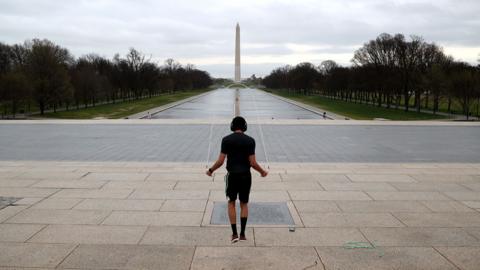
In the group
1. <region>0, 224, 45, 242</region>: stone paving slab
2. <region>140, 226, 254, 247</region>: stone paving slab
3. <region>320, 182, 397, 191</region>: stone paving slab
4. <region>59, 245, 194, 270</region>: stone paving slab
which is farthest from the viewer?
<region>320, 182, 397, 191</region>: stone paving slab

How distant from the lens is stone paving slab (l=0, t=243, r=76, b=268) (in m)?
5.40

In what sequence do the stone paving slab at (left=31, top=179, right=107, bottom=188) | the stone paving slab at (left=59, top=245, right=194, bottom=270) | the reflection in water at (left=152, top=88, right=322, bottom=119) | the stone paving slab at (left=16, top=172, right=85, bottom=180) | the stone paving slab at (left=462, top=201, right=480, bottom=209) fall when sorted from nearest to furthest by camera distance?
the stone paving slab at (left=59, top=245, right=194, bottom=270), the stone paving slab at (left=462, top=201, right=480, bottom=209), the stone paving slab at (left=31, top=179, right=107, bottom=188), the stone paving slab at (left=16, top=172, right=85, bottom=180), the reflection in water at (left=152, top=88, right=322, bottom=119)

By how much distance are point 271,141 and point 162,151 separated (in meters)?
4.98

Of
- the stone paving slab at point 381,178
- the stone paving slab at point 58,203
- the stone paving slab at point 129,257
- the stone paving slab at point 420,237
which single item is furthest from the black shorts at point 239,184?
the stone paving slab at point 381,178

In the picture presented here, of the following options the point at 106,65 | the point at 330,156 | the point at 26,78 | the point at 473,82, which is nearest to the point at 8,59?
the point at 106,65

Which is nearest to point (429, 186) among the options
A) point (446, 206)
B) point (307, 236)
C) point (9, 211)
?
point (446, 206)

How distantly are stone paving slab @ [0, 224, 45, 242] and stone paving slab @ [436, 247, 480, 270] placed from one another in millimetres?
5793

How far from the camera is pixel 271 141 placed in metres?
18.4

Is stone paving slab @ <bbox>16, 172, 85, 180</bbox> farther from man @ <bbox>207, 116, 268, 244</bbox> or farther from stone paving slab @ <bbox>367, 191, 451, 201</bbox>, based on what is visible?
stone paving slab @ <bbox>367, 191, 451, 201</bbox>

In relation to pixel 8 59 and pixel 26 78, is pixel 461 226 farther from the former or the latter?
pixel 8 59

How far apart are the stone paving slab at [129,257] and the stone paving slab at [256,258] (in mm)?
207

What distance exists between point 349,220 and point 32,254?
4742mm

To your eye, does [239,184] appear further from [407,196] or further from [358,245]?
[407,196]

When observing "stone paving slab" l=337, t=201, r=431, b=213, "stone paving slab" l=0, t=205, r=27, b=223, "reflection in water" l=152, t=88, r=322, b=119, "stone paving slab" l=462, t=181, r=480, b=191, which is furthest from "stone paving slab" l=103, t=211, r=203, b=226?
"reflection in water" l=152, t=88, r=322, b=119
